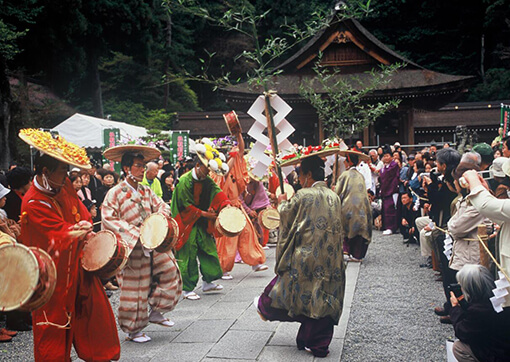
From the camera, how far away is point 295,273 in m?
4.16

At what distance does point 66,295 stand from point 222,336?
5.74ft

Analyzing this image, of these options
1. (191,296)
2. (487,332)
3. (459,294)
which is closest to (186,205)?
(191,296)

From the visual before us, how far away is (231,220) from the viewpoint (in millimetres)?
6191

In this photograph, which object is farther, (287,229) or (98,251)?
(287,229)

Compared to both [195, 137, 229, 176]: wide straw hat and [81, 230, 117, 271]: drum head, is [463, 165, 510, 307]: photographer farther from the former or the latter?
[195, 137, 229, 176]: wide straw hat

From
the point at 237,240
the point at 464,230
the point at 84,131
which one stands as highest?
the point at 84,131

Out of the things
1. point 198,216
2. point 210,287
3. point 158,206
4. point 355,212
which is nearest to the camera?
point 158,206

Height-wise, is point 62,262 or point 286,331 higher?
point 62,262

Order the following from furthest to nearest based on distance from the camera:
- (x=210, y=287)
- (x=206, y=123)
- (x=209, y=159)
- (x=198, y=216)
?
(x=206, y=123) → (x=210, y=287) → (x=198, y=216) → (x=209, y=159)

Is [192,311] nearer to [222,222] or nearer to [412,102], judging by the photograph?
[222,222]

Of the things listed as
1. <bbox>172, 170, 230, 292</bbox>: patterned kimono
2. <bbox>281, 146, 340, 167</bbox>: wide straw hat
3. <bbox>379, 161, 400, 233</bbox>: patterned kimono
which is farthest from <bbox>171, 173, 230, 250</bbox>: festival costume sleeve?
<bbox>379, 161, 400, 233</bbox>: patterned kimono

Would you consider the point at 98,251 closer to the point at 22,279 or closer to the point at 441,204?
the point at 22,279

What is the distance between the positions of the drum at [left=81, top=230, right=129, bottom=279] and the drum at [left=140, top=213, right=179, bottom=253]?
33.2 inches

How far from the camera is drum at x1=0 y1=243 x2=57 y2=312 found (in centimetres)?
292
